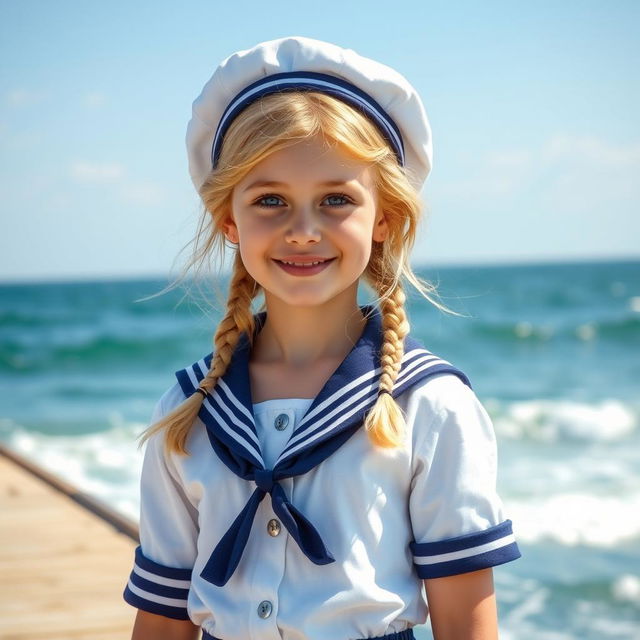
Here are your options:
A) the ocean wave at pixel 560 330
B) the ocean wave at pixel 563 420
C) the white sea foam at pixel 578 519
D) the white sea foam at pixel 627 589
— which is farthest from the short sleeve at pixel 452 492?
the ocean wave at pixel 560 330

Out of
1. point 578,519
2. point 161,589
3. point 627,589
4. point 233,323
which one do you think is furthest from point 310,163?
point 578,519

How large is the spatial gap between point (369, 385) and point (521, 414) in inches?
366

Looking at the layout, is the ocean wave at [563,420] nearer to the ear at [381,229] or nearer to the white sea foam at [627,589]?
the white sea foam at [627,589]

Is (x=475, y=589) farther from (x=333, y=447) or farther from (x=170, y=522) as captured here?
(x=170, y=522)

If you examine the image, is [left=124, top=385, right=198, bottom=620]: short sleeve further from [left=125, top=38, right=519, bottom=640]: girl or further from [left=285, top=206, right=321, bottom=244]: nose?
[left=285, top=206, right=321, bottom=244]: nose

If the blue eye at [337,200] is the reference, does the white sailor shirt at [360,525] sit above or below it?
below

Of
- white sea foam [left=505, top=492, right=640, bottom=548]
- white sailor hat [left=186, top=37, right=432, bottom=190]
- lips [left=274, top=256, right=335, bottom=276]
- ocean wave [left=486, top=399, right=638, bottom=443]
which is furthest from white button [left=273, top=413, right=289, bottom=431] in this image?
ocean wave [left=486, top=399, right=638, bottom=443]

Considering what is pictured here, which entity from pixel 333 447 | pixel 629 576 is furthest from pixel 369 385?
pixel 629 576

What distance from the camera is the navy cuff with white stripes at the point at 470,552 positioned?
57.7 inches

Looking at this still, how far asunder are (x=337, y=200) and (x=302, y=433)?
1.26 ft

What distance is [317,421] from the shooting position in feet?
5.08

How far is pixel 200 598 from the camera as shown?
159 cm

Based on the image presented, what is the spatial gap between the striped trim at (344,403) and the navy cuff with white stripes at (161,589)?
32cm

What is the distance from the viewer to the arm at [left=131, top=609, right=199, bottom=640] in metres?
1.73
